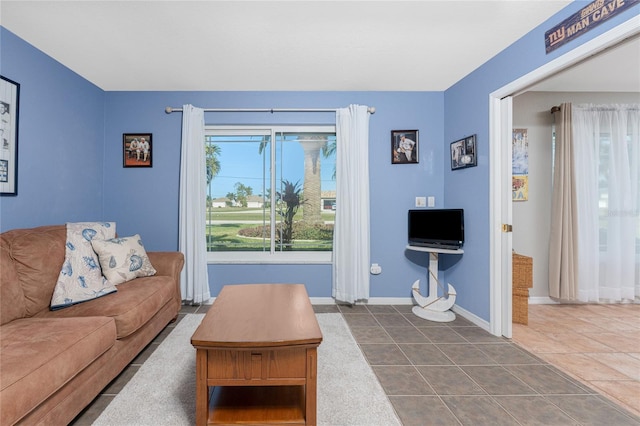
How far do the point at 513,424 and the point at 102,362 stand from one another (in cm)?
237

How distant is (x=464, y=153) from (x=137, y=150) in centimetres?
381

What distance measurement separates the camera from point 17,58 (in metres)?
2.22

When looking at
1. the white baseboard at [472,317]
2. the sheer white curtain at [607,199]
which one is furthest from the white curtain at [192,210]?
the sheer white curtain at [607,199]

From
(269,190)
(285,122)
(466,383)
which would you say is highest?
(285,122)

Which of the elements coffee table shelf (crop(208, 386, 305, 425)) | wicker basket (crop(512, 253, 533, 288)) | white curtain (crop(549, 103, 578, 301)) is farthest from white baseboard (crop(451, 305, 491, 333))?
coffee table shelf (crop(208, 386, 305, 425))

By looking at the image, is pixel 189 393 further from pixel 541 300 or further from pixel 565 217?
pixel 565 217

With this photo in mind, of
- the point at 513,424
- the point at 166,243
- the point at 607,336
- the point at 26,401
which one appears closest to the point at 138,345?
the point at 26,401

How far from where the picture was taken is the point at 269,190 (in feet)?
11.4

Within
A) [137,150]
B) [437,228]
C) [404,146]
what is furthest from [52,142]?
[437,228]

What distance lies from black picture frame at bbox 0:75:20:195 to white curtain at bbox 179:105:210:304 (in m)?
1.30

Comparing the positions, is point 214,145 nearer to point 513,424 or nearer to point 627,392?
point 513,424

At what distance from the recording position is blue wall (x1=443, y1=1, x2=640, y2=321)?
7.32ft

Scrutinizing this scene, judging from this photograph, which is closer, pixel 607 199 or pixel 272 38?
pixel 272 38

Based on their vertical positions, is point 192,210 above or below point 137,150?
below
